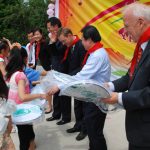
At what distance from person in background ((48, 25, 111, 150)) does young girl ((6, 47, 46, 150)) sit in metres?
0.51


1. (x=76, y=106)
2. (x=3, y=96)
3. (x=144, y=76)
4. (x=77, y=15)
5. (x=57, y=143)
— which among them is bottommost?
(x=57, y=143)

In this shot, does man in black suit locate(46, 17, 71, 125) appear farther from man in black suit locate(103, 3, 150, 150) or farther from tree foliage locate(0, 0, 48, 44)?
tree foliage locate(0, 0, 48, 44)

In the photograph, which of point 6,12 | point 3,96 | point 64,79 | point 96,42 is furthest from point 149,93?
point 6,12

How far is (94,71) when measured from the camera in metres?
3.60

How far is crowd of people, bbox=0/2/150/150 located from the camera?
7.47ft

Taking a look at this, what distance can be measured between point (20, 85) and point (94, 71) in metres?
0.75

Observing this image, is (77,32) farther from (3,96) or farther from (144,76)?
(144,76)

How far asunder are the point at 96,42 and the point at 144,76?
1518mm

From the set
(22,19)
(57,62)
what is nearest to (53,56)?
(57,62)

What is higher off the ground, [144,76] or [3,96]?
[144,76]

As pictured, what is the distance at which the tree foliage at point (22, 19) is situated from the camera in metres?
20.8

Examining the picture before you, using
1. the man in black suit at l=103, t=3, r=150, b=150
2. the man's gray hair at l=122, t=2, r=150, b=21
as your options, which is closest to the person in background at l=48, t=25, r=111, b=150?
the man in black suit at l=103, t=3, r=150, b=150

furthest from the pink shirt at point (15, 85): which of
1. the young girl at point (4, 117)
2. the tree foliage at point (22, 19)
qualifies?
the tree foliage at point (22, 19)

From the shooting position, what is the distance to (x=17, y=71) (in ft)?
12.4
